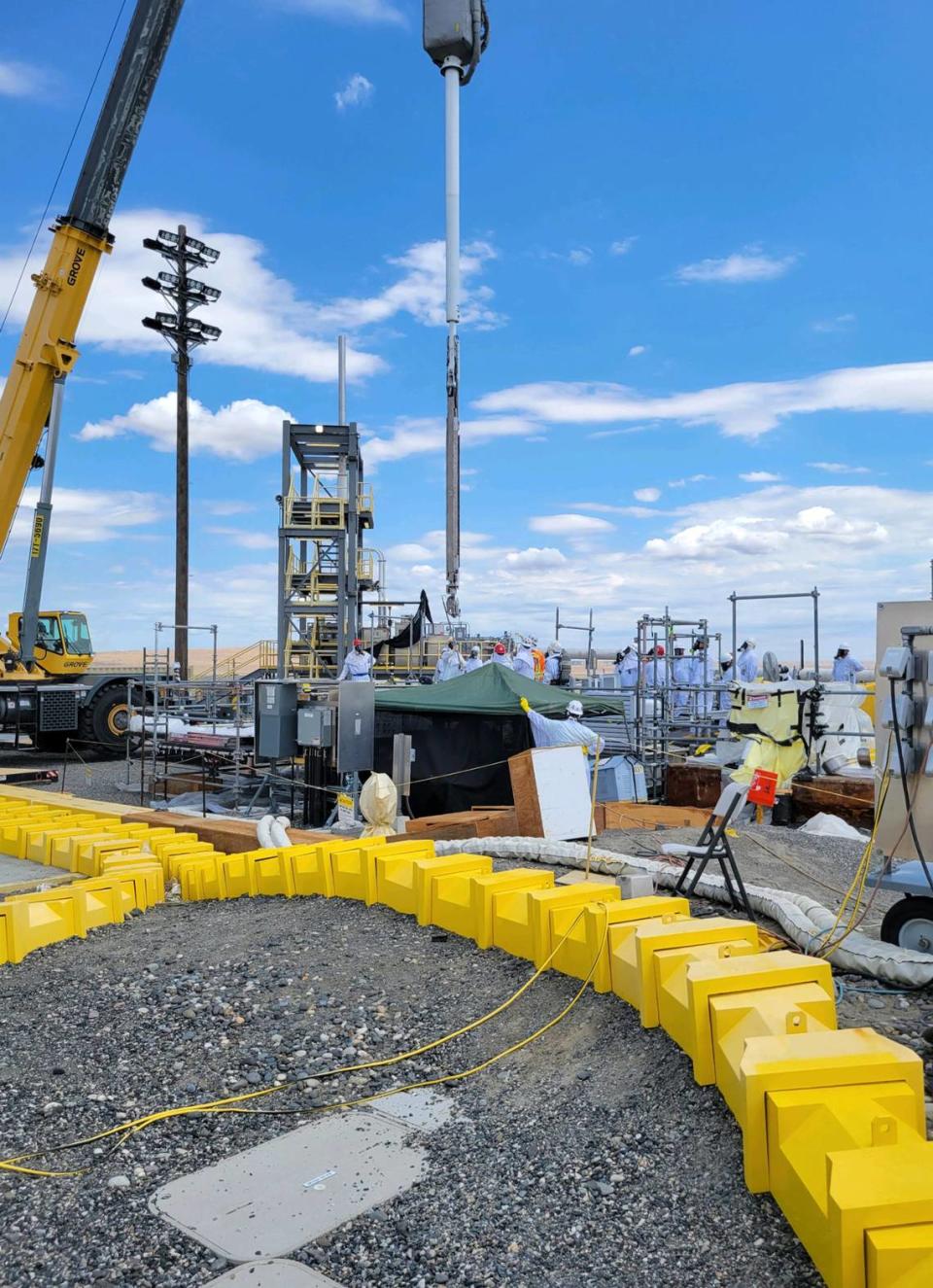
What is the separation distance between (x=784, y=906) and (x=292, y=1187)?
407 cm

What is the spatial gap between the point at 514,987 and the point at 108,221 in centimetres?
1494

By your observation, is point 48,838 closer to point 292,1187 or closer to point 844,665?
point 292,1187

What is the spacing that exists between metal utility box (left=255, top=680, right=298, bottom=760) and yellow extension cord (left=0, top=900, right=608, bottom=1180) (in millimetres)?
8674

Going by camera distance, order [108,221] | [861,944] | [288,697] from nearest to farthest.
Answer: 1. [861,944]
2. [288,697]
3. [108,221]

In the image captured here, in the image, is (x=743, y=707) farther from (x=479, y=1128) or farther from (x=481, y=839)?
(x=479, y=1128)

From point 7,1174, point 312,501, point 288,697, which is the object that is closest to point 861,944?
point 7,1174

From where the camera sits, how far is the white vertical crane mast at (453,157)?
1496 cm

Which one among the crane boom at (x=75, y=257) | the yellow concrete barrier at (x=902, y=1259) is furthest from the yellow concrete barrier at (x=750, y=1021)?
the crane boom at (x=75, y=257)

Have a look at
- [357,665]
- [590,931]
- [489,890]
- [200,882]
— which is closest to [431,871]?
[489,890]

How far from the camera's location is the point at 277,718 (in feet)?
43.9

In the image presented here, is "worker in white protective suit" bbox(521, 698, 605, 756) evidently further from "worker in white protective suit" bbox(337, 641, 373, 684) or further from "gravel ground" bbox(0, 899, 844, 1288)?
"worker in white protective suit" bbox(337, 641, 373, 684)

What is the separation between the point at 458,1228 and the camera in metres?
3.19

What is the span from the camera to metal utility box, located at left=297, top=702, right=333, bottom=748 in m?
12.9

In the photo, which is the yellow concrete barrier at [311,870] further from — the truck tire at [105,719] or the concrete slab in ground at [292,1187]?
the truck tire at [105,719]
